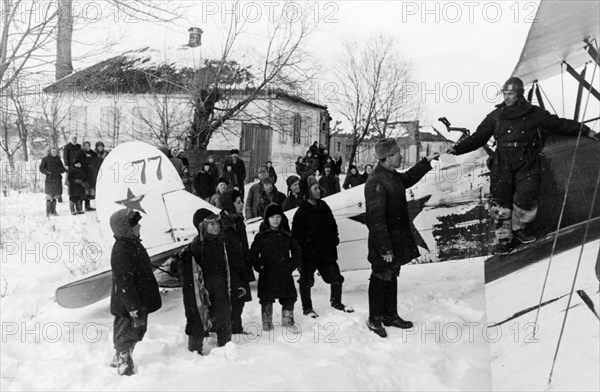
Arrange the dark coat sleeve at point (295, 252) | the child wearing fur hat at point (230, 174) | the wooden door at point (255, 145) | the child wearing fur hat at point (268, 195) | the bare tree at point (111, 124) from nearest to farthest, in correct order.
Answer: the dark coat sleeve at point (295, 252)
the child wearing fur hat at point (268, 195)
the child wearing fur hat at point (230, 174)
the wooden door at point (255, 145)
the bare tree at point (111, 124)

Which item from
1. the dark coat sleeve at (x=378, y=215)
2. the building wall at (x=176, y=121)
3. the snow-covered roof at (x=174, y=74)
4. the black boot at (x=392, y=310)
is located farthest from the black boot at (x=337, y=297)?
the snow-covered roof at (x=174, y=74)

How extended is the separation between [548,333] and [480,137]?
2365 mm

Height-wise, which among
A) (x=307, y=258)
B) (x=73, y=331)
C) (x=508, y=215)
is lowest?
(x=73, y=331)

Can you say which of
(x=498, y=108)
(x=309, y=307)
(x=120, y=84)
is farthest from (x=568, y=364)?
(x=120, y=84)

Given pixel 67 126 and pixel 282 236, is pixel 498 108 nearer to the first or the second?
pixel 282 236

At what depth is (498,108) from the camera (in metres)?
4.74

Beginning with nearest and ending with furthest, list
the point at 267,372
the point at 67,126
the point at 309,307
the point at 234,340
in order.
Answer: the point at 267,372
the point at 234,340
the point at 309,307
the point at 67,126

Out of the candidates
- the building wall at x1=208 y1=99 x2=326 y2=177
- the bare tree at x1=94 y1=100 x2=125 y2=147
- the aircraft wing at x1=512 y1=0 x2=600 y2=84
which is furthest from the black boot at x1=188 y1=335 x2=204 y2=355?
the bare tree at x1=94 y1=100 x2=125 y2=147

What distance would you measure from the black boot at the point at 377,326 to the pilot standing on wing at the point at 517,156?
4.06 ft

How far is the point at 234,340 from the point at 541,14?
377 centimetres

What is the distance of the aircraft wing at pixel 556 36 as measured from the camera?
4111mm

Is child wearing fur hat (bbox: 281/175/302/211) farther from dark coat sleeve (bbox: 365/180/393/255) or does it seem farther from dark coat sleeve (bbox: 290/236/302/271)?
dark coat sleeve (bbox: 365/180/393/255)

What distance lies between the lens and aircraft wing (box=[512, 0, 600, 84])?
4.11 meters

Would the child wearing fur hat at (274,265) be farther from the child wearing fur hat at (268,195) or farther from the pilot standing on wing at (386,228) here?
the child wearing fur hat at (268,195)
